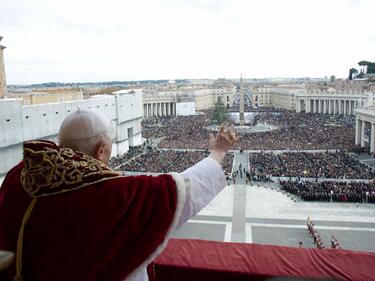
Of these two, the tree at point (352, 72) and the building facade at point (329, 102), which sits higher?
the tree at point (352, 72)

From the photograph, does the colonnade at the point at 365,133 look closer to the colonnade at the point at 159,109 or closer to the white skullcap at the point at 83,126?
the white skullcap at the point at 83,126

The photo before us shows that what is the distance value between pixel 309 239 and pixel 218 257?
45.8 feet

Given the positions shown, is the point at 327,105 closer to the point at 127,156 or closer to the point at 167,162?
the point at 127,156

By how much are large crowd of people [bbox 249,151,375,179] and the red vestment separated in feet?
81.7

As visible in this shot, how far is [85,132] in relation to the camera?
70.5 inches

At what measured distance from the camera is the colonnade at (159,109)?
85.1 metres

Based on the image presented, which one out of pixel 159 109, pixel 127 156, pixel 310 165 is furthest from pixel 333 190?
pixel 159 109

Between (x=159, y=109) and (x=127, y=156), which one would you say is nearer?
(x=127, y=156)

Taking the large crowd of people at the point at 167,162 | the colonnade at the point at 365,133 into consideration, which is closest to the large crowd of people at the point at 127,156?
the large crowd of people at the point at 167,162

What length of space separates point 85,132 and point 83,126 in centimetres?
3

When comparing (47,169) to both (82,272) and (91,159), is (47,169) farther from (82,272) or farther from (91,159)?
(82,272)

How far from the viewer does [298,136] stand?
4347cm

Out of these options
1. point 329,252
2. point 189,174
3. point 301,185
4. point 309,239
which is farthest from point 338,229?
point 189,174

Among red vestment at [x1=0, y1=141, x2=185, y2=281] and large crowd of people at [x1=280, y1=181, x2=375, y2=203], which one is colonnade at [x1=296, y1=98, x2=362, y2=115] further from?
red vestment at [x1=0, y1=141, x2=185, y2=281]
